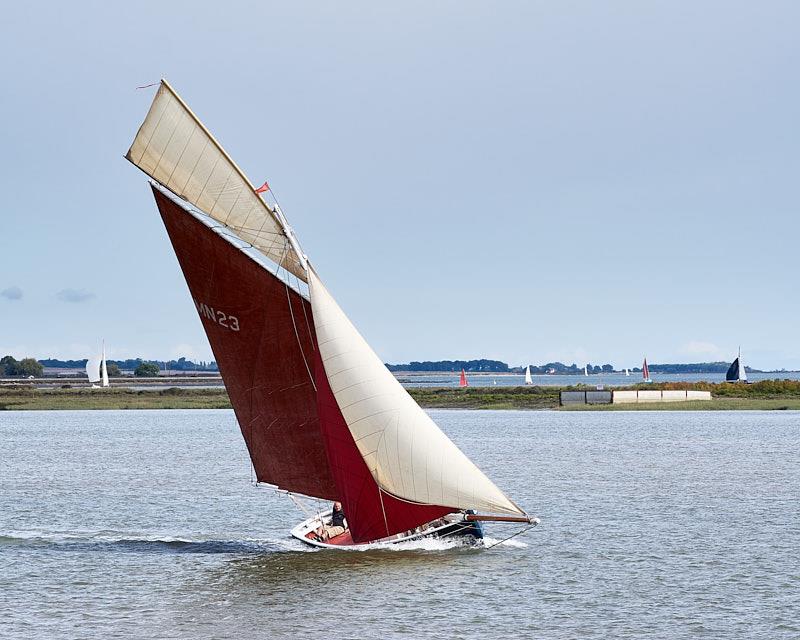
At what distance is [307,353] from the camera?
37.7 m

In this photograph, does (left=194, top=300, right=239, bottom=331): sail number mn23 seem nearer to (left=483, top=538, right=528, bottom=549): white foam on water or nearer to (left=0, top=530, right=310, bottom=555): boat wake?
(left=0, top=530, right=310, bottom=555): boat wake

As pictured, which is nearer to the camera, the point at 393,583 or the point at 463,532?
the point at 393,583

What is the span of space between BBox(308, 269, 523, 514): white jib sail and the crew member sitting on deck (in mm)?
5101

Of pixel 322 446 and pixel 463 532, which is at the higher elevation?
pixel 322 446

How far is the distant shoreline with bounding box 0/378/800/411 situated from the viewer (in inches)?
5571

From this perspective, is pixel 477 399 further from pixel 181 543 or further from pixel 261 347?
pixel 261 347

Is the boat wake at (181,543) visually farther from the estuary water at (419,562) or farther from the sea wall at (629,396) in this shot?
the sea wall at (629,396)

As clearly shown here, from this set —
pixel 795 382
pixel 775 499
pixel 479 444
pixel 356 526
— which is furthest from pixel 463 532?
pixel 795 382

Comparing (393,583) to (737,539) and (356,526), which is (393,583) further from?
(737,539)

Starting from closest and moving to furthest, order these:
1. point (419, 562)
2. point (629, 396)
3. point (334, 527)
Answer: point (419, 562)
point (334, 527)
point (629, 396)

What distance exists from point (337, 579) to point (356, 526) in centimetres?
249

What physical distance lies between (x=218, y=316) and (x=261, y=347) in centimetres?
183

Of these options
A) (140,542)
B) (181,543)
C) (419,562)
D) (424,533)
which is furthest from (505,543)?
(140,542)

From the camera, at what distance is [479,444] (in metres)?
97.1
